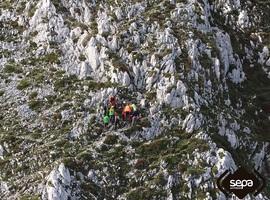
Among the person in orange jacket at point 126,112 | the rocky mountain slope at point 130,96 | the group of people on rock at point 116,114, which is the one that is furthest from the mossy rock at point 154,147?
the person in orange jacket at point 126,112

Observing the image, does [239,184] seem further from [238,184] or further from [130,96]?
[130,96]

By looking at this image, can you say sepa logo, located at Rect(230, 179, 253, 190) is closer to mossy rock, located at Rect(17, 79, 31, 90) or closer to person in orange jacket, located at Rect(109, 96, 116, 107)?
person in orange jacket, located at Rect(109, 96, 116, 107)

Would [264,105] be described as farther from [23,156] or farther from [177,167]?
[23,156]

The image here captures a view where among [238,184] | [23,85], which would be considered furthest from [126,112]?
[238,184]

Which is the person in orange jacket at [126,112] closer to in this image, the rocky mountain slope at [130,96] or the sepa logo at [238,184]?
the rocky mountain slope at [130,96]

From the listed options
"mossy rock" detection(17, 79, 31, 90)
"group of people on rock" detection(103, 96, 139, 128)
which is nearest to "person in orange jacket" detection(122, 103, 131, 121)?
"group of people on rock" detection(103, 96, 139, 128)

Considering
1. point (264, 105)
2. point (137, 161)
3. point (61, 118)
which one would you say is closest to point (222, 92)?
point (264, 105)

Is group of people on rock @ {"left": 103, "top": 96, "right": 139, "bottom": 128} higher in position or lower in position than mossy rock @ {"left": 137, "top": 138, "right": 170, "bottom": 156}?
higher
